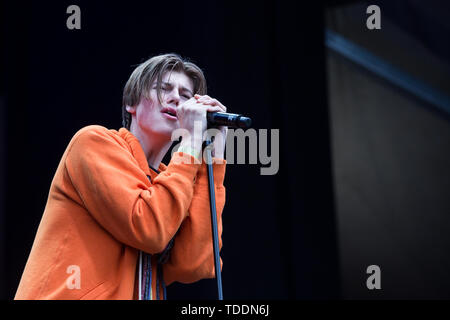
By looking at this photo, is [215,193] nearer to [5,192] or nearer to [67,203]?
[67,203]

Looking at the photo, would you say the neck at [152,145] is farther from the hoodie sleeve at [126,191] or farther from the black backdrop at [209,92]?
the black backdrop at [209,92]

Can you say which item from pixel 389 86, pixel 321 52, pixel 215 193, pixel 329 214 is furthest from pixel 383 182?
pixel 215 193

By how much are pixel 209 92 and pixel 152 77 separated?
0.68 m

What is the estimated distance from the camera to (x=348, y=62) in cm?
238

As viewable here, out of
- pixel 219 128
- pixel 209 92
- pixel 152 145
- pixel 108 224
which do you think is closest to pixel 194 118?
pixel 219 128

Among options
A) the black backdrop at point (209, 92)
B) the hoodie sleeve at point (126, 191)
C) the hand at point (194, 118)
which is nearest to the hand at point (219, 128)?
the hand at point (194, 118)

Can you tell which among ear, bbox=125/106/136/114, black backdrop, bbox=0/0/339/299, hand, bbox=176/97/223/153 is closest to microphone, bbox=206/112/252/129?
hand, bbox=176/97/223/153

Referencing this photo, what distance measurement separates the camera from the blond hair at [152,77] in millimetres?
1248

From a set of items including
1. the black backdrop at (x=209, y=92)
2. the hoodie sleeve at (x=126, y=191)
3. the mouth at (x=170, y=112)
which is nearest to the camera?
the hoodie sleeve at (x=126, y=191)

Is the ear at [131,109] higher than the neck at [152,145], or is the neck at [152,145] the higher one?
the ear at [131,109]

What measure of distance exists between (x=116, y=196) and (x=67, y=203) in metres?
0.13

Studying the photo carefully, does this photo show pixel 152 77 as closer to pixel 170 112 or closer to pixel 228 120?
pixel 170 112

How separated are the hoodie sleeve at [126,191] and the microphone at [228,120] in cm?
11
